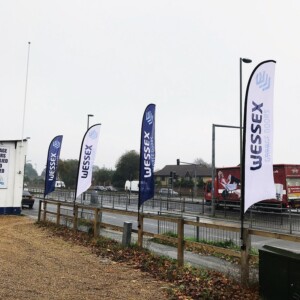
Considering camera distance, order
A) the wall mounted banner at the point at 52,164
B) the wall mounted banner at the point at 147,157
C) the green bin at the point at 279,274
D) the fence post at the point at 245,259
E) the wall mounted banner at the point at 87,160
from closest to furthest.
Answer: the green bin at the point at 279,274 → the fence post at the point at 245,259 → the wall mounted banner at the point at 147,157 → the wall mounted banner at the point at 87,160 → the wall mounted banner at the point at 52,164

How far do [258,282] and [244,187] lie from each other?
4.95ft

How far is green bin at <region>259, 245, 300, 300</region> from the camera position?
536 centimetres

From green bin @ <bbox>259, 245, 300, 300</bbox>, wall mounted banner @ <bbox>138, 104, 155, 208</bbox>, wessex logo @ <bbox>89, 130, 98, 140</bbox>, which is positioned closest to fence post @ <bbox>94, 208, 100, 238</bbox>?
wall mounted banner @ <bbox>138, 104, 155, 208</bbox>

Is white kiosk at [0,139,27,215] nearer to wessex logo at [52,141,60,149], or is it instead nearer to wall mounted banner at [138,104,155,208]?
wessex logo at [52,141,60,149]

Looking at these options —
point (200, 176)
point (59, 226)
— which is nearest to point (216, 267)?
point (59, 226)

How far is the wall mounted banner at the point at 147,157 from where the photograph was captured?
1129 centimetres

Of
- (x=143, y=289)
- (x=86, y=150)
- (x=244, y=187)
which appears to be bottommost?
(x=143, y=289)

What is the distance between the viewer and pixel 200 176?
102 meters

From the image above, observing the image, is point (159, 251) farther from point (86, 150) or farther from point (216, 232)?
point (86, 150)

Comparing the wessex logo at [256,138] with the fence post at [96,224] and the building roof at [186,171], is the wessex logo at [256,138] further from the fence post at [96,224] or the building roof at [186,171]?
the building roof at [186,171]

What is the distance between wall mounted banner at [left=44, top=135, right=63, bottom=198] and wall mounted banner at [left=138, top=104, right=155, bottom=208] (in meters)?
8.39

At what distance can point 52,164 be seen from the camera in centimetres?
1911

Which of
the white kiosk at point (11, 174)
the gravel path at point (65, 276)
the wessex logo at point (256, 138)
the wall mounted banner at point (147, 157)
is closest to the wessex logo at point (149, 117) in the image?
the wall mounted banner at point (147, 157)

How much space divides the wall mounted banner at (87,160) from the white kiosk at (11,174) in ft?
21.2
